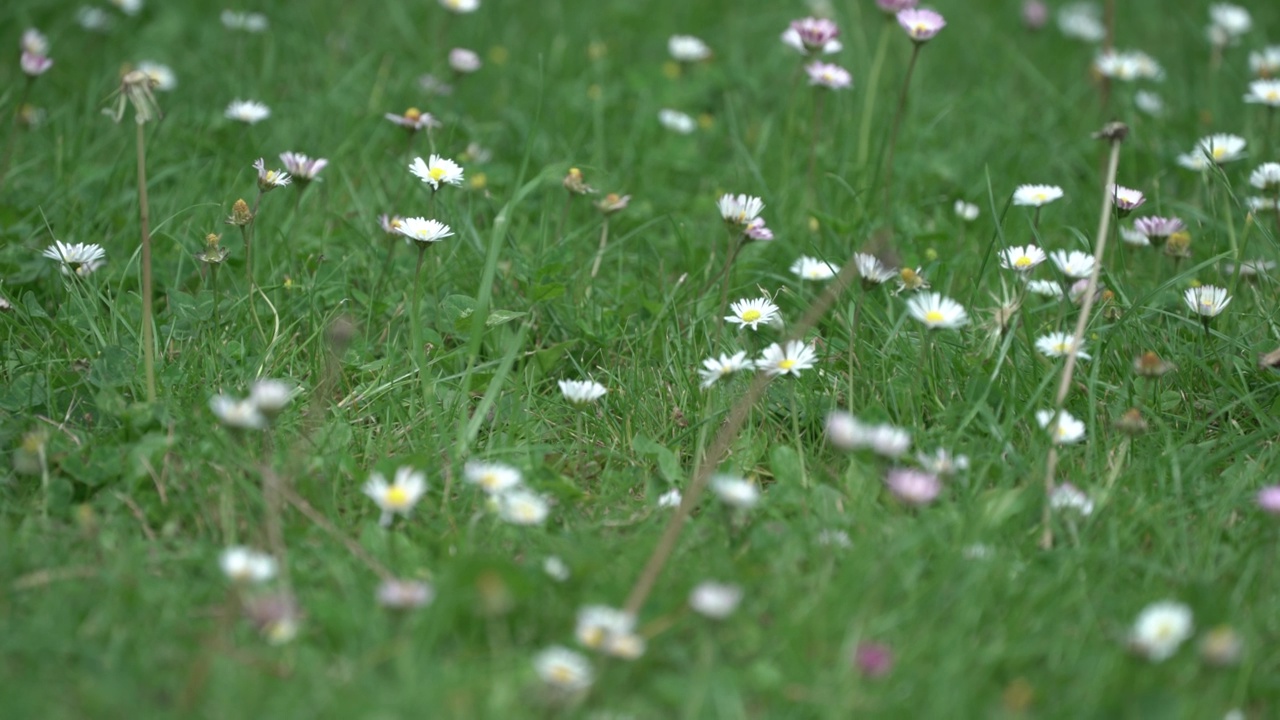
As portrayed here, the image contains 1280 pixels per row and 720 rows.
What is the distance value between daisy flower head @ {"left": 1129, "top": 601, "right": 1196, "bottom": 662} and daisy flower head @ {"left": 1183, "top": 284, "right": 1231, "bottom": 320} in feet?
2.79

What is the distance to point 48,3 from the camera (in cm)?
366

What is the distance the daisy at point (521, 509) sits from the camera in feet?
5.63

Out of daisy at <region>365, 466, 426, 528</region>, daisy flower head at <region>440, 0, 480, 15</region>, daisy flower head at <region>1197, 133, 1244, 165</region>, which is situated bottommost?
daisy at <region>365, 466, 426, 528</region>

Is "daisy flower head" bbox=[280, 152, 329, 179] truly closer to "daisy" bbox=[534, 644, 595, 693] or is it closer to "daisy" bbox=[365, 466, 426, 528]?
"daisy" bbox=[365, 466, 426, 528]

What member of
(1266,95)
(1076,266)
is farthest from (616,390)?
(1266,95)

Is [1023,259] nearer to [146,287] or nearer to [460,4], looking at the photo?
[146,287]

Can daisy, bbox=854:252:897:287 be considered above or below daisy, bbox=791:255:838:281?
above

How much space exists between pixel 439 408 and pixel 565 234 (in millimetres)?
717

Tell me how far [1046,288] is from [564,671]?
4.56 ft

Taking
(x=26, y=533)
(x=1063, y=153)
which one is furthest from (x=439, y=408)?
(x=1063, y=153)

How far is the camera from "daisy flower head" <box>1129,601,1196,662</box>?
147 cm

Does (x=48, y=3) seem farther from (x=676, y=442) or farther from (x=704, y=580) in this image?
(x=704, y=580)

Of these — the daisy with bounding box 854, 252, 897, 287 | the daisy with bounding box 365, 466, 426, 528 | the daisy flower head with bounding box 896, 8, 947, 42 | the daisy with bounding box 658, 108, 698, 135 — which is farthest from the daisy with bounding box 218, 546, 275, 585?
the daisy with bounding box 658, 108, 698, 135

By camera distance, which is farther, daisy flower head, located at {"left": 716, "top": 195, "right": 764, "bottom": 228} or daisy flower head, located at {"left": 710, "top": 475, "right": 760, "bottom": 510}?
daisy flower head, located at {"left": 716, "top": 195, "right": 764, "bottom": 228}
